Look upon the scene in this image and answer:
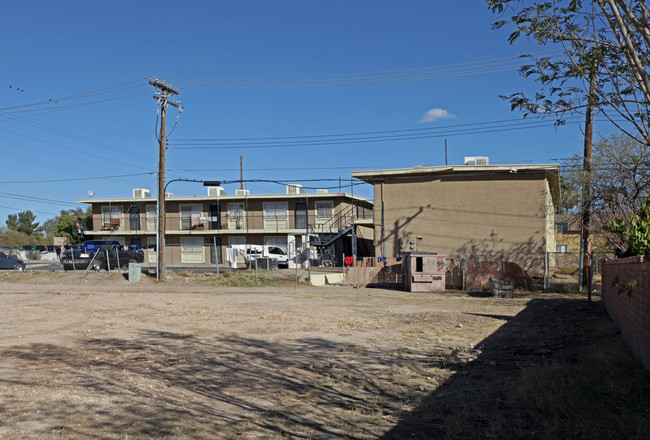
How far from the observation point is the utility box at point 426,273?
25.6 meters

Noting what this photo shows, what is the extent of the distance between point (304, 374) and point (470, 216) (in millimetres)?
24391

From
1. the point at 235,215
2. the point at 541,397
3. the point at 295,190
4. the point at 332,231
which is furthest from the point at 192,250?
the point at 541,397

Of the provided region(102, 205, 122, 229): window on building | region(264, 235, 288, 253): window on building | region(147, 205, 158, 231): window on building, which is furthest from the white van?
region(102, 205, 122, 229): window on building

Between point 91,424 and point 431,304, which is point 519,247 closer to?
point 431,304

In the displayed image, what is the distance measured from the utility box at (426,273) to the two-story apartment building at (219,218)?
21496 millimetres

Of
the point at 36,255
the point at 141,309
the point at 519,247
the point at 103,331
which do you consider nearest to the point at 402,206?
the point at 519,247

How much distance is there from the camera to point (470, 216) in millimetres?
30953

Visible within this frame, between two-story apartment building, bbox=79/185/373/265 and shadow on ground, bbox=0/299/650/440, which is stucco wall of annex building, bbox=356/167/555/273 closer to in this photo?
two-story apartment building, bbox=79/185/373/265

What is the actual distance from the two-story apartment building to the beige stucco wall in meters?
14.9

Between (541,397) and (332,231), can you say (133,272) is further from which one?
(541,397)

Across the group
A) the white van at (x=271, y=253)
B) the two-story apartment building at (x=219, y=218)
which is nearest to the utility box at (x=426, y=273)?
the white van at (x=271, y=253)

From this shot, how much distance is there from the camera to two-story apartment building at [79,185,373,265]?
160ft

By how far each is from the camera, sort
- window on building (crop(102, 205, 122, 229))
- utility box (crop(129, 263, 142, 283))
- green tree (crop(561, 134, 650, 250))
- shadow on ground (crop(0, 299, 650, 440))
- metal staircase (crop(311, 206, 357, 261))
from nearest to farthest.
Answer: shadow on ground (crop(0, 299, 650, 440)), green tree (crop(561, 134, 650, 250)), utility box (crop(129, 263, 142, 283)), metal staircase (crop(311, 206, 357, 261)), window on building (crop(102, 205, 122, 229))

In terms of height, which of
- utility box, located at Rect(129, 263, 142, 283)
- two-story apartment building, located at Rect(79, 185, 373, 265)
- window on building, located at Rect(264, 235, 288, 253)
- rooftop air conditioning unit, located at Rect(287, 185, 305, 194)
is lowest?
utility box, located at Rect(129, 263, 142, 283)
